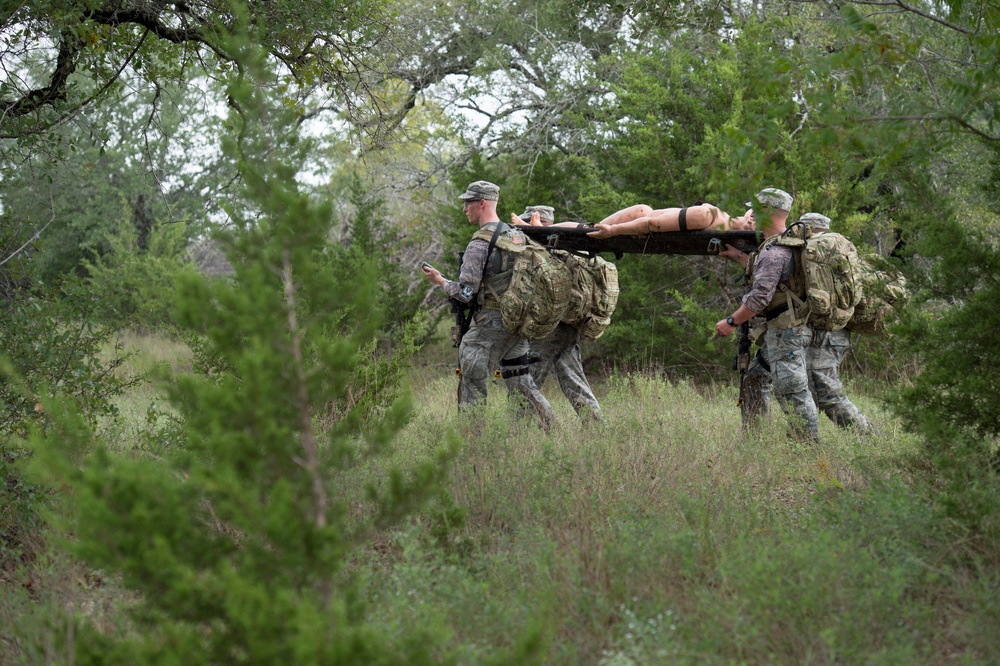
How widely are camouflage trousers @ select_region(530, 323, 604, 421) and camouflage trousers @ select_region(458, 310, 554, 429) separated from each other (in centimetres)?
29

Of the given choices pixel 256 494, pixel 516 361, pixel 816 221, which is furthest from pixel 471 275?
pixel 256 494

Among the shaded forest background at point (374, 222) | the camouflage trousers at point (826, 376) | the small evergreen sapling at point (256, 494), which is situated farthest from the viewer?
the camouflage trousers at point (826, 376)

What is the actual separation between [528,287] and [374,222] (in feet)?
21.5

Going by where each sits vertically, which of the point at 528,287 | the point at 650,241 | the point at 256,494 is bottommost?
the point at 256,494

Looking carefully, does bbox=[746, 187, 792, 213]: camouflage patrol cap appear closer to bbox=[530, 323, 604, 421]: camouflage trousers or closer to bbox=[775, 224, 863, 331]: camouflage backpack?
bbox=[775, 224, 863, 331]: camouflage backpack

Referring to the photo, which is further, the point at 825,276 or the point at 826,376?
the point at 826,376

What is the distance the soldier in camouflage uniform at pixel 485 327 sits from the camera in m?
6.88

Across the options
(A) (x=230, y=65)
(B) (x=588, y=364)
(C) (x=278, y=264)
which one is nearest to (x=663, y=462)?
(C) (x=278, y=264)

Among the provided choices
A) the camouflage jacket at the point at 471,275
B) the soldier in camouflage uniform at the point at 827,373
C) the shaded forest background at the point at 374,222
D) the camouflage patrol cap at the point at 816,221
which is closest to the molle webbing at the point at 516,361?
the camouflage jacket at the point at 471,275

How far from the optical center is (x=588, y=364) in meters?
12.9

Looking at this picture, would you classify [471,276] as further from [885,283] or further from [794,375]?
[885,283]

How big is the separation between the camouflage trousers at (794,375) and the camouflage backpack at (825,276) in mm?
183

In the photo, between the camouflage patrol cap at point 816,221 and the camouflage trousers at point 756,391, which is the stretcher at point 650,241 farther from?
the camouflage trousers at point 756,391

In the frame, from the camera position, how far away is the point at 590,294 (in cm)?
740
